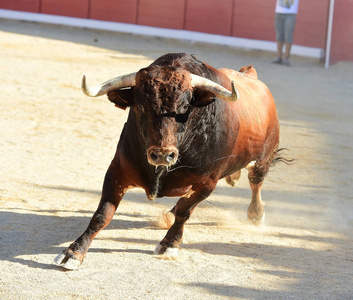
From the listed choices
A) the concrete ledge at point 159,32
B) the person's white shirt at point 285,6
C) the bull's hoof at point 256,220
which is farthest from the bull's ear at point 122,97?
the concrete ledge at point 159,32

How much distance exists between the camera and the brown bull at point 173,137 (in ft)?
9.19

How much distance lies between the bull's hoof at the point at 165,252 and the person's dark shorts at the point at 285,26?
900 centimetres

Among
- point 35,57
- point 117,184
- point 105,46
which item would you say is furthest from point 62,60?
point 117,184

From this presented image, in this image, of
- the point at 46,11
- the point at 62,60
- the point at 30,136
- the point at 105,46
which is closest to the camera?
the point at 30,136

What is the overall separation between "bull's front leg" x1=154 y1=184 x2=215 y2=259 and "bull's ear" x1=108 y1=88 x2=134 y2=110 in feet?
1.93

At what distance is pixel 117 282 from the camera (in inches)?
113

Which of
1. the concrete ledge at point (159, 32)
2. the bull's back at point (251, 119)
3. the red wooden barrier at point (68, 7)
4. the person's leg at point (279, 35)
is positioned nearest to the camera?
the bull's back at point (251, 119)

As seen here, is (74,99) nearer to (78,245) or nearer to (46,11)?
(78,245)

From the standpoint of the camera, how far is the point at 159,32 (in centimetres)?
1407

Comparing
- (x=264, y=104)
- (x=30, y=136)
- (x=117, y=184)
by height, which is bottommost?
(x=30, y=136)

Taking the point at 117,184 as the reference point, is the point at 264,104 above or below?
above

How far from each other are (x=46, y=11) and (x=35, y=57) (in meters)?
4.78

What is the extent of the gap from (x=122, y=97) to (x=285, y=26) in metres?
9.40

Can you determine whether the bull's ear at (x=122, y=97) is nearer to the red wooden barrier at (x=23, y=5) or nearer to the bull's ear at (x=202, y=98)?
the bull's ear at (x=202, y=98)
